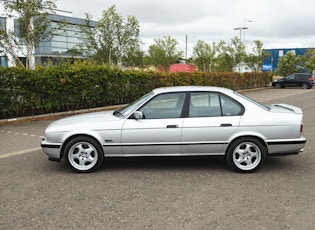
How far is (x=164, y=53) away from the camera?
90.4 ft

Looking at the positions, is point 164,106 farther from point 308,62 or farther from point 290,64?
point 308,62

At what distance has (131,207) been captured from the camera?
3.90m

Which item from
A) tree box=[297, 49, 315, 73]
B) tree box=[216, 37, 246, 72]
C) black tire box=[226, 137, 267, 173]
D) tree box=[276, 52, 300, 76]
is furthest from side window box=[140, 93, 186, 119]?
tree box=[297, 49, 315, 73]

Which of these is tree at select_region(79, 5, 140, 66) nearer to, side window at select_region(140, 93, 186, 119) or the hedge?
the hedge

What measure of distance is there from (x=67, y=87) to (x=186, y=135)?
7.39 meters

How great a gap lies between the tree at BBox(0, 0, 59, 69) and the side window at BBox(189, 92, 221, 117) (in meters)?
10.3

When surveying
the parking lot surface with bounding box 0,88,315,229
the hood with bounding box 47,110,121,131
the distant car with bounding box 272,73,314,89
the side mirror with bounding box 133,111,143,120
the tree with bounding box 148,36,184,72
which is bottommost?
the parking lot surface with bounding box 0,88,315,229

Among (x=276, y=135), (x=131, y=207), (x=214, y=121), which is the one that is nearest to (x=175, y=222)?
(x=131, y=207)

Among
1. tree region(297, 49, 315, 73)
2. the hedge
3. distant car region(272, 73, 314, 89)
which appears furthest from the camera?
tree region(297, 49, 315, 73)

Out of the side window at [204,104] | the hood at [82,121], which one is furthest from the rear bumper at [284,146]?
the hood at [82,121]

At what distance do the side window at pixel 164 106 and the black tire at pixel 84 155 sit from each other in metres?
0.97

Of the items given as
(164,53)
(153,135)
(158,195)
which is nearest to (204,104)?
(153,135)

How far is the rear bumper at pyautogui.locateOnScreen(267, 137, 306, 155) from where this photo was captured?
5070mm

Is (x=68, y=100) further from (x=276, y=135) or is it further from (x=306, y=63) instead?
(x=306, y=63)
